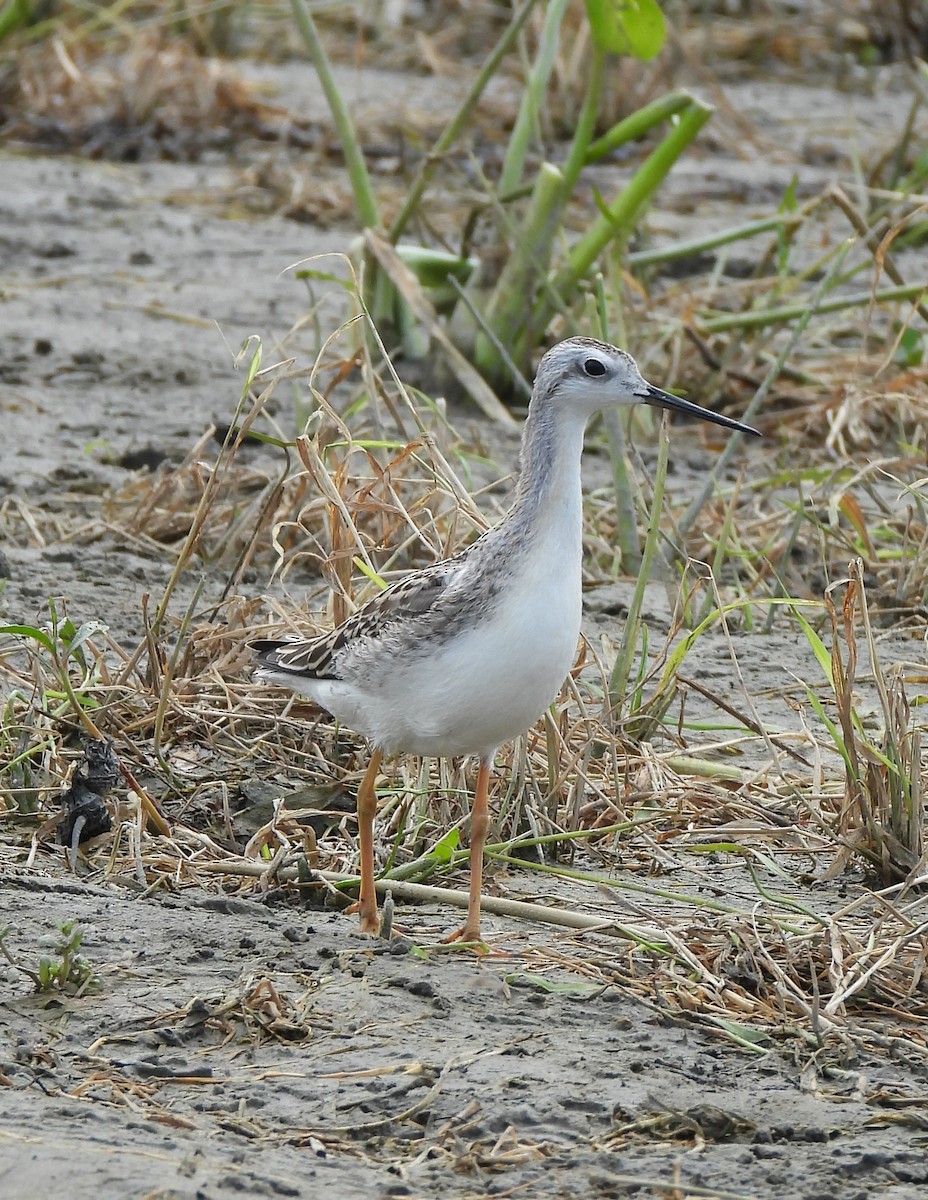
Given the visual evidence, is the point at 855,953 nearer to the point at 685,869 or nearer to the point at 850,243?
the point at 685,869

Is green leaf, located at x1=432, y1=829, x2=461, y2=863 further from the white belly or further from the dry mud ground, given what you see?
the white belly

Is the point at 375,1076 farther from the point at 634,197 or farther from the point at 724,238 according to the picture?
the point at 724,238

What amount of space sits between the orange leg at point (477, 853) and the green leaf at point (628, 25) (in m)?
3.32

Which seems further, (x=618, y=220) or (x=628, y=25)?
(x=618, y=220)

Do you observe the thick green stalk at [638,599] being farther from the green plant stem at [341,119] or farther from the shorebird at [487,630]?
the green plant stem at [341,119]

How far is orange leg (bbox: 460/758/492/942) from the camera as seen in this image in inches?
152

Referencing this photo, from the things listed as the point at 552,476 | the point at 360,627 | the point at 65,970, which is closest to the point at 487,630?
the point at 552,476

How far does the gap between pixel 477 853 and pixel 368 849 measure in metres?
0.23

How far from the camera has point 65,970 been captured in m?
3.52

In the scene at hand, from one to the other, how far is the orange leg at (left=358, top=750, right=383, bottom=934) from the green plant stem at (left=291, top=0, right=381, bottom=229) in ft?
11.1

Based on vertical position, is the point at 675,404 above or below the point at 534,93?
below

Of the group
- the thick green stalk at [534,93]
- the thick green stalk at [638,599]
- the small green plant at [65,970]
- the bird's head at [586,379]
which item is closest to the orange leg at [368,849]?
the small green plant at [65,970]

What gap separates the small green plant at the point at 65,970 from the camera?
3.50m

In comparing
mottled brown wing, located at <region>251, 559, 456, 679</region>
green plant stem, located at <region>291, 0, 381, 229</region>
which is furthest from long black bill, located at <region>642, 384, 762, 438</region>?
green plant stem, located at <region>291, 0, 381, 229</region>
